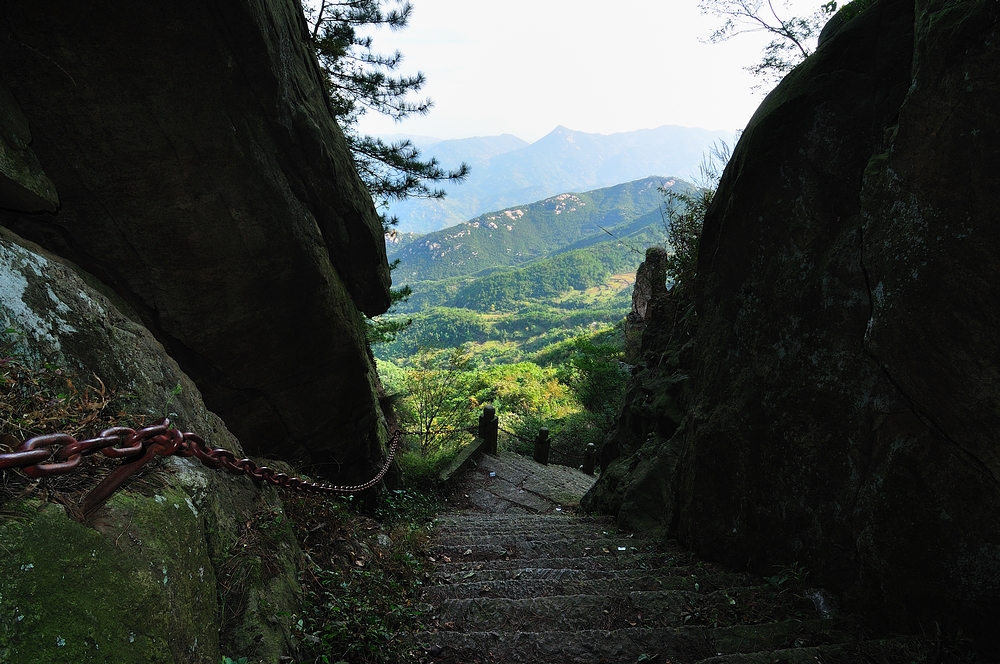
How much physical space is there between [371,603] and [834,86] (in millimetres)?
4940

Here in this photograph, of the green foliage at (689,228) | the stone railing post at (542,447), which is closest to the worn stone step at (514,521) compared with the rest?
the green foliage at (689,228)

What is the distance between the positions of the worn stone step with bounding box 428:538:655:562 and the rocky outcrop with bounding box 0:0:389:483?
1763 mm

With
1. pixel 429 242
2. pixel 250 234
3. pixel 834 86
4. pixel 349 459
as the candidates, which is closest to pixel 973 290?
pixel 834 86

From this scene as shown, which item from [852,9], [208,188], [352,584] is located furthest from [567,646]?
[852,9]

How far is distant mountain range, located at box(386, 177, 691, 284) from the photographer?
482 feet

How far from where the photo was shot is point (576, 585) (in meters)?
3.78

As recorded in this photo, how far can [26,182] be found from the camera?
2.84 m

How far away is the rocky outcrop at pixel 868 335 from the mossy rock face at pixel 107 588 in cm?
362

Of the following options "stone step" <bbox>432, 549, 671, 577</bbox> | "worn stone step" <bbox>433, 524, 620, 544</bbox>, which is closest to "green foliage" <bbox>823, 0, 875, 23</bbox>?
"stone step" <bbox>432, 549, 671, 577</bbox>

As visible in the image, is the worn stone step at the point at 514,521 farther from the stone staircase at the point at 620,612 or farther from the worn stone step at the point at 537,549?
the stone staircase at the point at 620,612

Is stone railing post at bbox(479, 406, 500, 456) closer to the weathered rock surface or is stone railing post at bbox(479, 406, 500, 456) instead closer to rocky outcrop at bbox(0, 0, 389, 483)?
rocky outcrop at bbox(0, 0, 389, 483)

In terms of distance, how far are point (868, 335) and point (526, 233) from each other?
173 meters

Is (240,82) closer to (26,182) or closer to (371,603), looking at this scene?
(26,182)

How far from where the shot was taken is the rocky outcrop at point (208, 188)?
3123 millimetres
